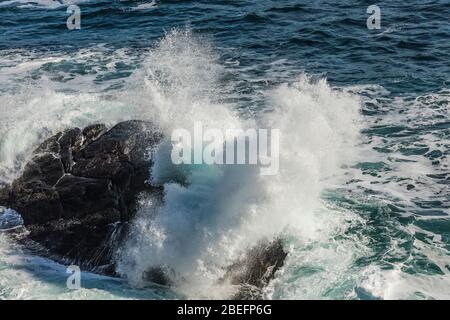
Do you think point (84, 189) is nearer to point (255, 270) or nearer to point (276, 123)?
point (255, 270)

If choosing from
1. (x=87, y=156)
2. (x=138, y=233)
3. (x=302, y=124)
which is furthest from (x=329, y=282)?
(x=87, y=156)

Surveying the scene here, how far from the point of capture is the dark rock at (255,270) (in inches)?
344

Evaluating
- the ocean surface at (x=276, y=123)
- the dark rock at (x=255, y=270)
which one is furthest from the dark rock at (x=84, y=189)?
the dark rock at (x=255, y=270)

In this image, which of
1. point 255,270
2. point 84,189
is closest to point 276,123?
point 255,270

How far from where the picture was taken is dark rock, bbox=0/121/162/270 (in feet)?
31.8

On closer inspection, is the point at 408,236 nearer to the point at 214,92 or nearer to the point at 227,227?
the point at 227,227

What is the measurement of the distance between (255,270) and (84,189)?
338cm

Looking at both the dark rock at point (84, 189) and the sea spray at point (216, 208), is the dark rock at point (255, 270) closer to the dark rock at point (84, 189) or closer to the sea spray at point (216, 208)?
the sea spray at point (216, 208)

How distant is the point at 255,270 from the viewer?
354 inches

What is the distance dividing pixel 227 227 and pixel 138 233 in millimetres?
1482

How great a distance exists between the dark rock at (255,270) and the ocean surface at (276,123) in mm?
160

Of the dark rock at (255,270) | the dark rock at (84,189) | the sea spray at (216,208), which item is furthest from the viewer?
the dark rock at (84,189)

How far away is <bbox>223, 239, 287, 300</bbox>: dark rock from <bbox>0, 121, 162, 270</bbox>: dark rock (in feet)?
6.56

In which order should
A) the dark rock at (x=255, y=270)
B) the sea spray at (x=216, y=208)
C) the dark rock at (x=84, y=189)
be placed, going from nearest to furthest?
the dark rock at (x=255, y=270) < the sea spray at (x=216, y=208) < the dark rock at (x=84, y=189)
